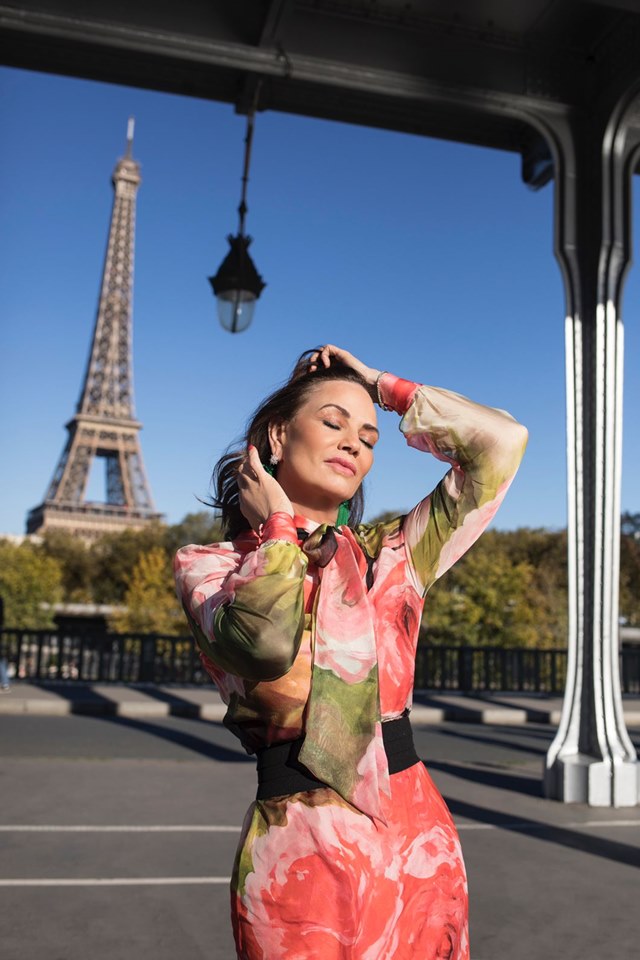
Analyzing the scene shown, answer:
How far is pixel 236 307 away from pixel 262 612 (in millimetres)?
6061

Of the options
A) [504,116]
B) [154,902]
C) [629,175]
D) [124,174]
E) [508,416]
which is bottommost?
[154,902]

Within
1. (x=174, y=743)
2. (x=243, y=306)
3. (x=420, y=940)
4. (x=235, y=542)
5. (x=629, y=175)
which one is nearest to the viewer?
(x=420, y=940)

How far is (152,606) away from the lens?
5088 cm

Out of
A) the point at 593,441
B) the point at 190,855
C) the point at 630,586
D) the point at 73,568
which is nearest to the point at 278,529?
the point at 190,855

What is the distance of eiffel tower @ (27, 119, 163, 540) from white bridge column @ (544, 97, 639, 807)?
218 feet

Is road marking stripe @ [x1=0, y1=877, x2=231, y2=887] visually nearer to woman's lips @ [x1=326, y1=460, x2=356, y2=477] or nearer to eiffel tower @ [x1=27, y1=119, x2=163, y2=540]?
woman's lips @ [x1=326, y1=460, x2=356, y2=477]

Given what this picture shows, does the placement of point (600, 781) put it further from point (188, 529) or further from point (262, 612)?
point (188, 529)

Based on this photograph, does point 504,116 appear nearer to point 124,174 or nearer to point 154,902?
point 154,902

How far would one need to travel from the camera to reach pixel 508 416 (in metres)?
1.95

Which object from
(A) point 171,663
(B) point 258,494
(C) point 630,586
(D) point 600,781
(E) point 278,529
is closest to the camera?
(E) point 278,529

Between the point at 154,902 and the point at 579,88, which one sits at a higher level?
the point at 579,88

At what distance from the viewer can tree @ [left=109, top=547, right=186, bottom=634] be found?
5022 cm

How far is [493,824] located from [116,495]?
70.6 metres

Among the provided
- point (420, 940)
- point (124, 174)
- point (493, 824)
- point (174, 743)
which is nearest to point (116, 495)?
point (124, 174)
